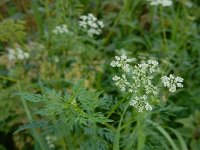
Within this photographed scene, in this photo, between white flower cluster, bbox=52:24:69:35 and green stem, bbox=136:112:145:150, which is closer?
green stem, bbox=136:112:145:150

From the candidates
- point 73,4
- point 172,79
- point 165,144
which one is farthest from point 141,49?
point 172,79

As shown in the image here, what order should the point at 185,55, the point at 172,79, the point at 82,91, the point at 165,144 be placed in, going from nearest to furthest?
the point at 172,79 < the point at 82,91 < the point at 165,144 < the point at 185,55

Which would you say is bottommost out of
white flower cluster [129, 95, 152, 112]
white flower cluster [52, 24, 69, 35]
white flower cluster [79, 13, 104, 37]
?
white flower cluster [129, 95, 152, 112]

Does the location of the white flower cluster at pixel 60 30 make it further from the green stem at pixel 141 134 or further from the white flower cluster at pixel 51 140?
the green stem at pixel 141 134

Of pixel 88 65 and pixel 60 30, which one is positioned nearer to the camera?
pixel 60 30

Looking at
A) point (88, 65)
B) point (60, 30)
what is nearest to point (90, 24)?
point (60, 30)

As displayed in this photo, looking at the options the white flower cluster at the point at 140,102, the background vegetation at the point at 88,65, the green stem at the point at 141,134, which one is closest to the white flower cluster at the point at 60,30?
the background vegetation at the point at 88,65

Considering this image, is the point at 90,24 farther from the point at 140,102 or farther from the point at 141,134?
the point at 140,102

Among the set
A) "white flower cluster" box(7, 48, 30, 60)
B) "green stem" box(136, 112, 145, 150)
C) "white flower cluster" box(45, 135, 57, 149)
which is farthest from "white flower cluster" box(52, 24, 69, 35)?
"green stem" box(136, 112, 145, 150)

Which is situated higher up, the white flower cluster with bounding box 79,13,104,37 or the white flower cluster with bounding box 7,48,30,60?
the white flower cluster with bounding box 79,13,104,37

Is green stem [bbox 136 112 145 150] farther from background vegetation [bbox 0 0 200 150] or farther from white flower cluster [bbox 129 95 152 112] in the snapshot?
white flower cluster [bbox 129 95 152 112]

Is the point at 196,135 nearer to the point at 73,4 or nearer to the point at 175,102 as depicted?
the point at 175,102
